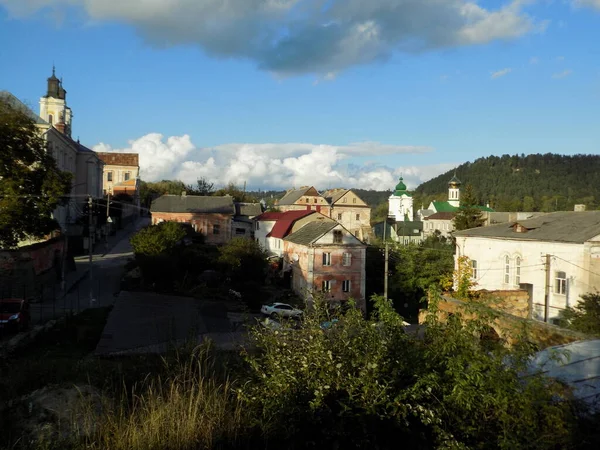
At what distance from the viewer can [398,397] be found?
4.77m

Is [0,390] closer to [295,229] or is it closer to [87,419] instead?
[87,419]

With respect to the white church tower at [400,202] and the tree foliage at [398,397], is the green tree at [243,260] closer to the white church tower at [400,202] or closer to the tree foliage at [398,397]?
the tree foliage at [398,397]

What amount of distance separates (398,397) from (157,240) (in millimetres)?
30125

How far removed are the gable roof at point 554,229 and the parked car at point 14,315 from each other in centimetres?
2239

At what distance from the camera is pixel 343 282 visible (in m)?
33.5

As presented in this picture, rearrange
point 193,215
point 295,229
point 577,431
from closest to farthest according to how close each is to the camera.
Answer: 1. point 577,431
2. point 295,229
3. point 193,215

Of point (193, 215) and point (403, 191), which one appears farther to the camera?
point (403, 191)

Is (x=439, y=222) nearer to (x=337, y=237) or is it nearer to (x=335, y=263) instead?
(x=337, y=237)

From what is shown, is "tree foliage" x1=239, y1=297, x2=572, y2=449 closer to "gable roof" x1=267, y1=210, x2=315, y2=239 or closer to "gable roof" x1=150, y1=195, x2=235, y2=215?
"gable roof" x1=267, y1=210, x2=315, y2=239

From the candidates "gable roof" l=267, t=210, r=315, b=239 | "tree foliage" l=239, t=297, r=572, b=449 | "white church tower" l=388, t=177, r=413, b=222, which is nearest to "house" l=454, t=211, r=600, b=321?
"gable roof" l=267, t=210, r=315, b=239

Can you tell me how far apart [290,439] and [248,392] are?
2.50 ft

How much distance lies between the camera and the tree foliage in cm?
469

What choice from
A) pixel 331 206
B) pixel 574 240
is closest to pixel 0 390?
pixel 574 240

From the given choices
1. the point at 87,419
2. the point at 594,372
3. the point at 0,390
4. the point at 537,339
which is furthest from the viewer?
the point at 537,339
